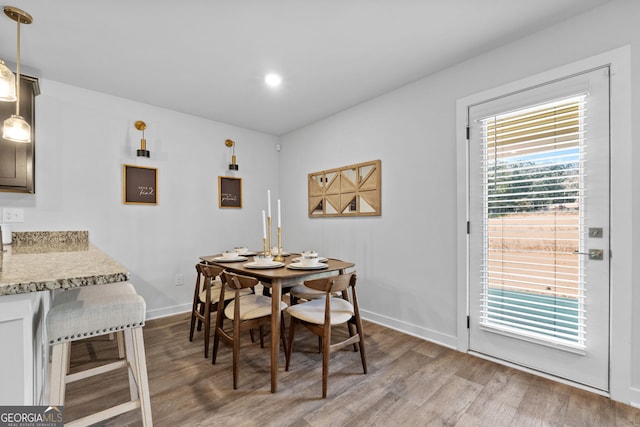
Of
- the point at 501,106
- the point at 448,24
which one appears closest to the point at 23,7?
the point at 448,24

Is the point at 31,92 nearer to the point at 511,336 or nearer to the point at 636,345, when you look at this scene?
the point at 511,336

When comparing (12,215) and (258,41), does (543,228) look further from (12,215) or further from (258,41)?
(12,215)

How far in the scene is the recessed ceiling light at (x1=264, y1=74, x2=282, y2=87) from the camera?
268cm

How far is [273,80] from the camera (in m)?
Answer: 2.75

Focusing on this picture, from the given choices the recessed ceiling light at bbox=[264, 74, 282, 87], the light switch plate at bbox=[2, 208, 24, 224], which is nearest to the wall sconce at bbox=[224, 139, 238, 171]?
the recessed ceiling light at bbox=[264, 74, 282, 87]

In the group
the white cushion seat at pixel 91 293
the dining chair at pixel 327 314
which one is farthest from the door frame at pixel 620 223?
the white cushion seat at pixel 91 293

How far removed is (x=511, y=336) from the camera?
2150mm

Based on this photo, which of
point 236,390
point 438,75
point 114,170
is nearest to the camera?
point 236,390

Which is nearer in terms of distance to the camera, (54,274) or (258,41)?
(54,274)

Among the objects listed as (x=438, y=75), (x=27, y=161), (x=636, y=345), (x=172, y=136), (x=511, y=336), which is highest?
(x=438, y=75)

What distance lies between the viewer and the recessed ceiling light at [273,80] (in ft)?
8.78

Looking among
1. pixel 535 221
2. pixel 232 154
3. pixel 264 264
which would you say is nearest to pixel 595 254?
pixel 535 221

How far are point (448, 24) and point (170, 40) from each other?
2.00 metres

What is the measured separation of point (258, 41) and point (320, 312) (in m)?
2.04
